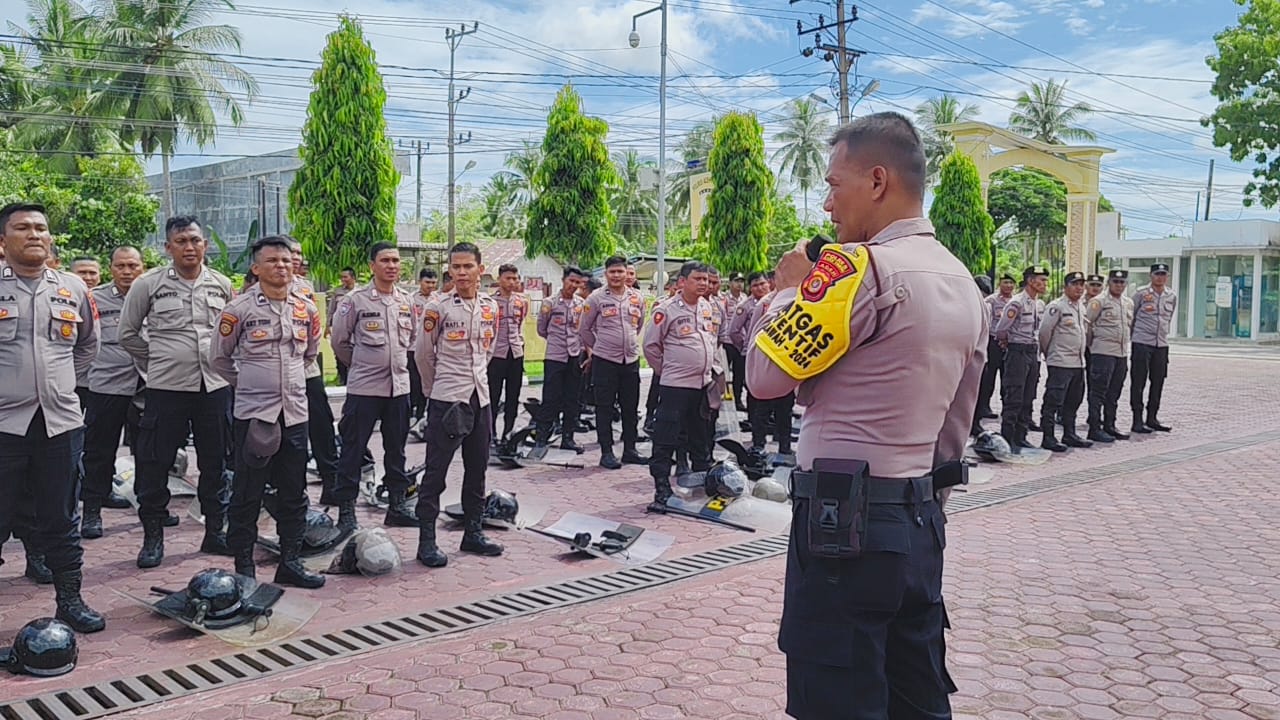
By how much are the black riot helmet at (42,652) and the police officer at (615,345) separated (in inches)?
243

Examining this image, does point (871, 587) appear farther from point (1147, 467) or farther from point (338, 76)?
point (338, 76)


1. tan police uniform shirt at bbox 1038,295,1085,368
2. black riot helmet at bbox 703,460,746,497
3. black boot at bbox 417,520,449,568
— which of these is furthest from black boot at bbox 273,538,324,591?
tan police uniform shirt at bbox 1038,295,1085,368

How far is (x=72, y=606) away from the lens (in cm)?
492

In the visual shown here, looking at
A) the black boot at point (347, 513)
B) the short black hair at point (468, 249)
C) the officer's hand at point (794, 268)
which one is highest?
the short black hair at point (468, 249)

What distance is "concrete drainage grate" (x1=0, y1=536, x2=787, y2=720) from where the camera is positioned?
4.13 meters

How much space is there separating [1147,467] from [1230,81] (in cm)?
2591

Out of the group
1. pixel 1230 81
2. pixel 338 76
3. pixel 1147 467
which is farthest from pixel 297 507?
pixel 1230 81

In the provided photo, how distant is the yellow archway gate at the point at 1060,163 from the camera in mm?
28703

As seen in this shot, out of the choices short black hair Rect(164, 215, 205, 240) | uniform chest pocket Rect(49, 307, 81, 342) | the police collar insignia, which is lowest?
uniform chest pocket Rect(49, 307, 81, 342)

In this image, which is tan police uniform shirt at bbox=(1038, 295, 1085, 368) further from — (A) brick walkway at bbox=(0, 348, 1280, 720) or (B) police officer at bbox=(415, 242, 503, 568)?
(B) police officer at bbox=(415, 242, 503, 568)

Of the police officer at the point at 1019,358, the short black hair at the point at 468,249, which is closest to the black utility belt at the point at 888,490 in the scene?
the short black hair at the point at 468,249

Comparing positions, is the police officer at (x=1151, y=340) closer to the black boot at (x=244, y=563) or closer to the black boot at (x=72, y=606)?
the black boot at (x=244, y=563)

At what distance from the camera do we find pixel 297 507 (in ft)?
18.7

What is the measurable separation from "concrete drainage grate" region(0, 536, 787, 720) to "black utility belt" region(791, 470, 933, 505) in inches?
120
